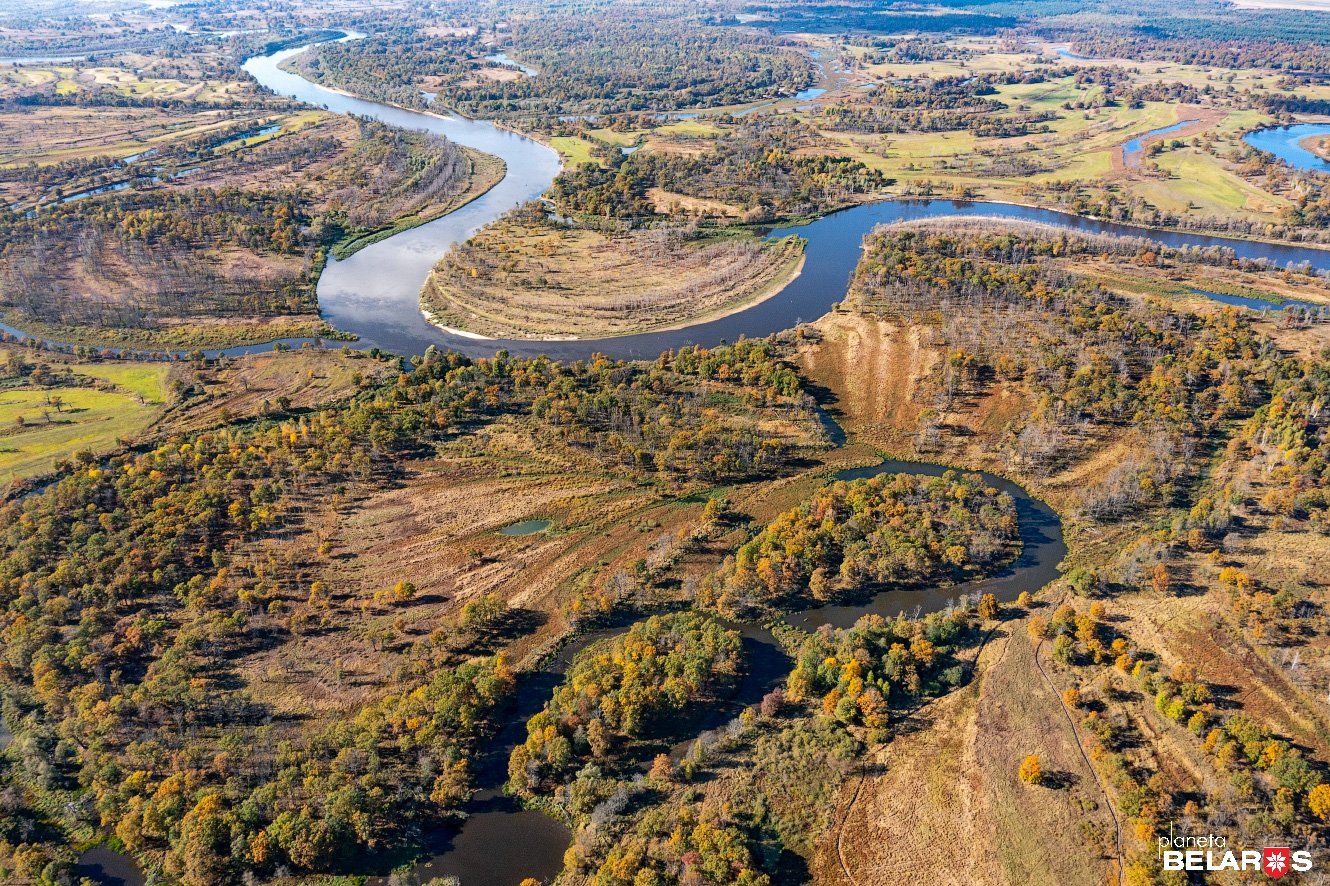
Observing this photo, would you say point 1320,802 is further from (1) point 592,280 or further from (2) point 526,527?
(1) point 592,280

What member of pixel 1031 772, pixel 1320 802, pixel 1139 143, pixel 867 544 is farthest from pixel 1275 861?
pixel 1139 143

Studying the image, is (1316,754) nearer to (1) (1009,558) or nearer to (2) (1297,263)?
(1) (1009,558)

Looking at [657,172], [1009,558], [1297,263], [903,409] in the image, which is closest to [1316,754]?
[1009,558]

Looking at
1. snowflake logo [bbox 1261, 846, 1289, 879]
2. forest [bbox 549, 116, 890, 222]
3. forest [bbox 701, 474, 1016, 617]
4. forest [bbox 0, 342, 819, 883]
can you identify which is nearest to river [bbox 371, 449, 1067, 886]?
forest [bbox 701, 474, 1016, 617]

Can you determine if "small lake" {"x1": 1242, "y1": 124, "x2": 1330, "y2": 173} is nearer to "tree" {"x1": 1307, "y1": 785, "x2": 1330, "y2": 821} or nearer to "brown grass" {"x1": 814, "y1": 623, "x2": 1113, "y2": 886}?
"tree" {"x1": 1307, "y1": 785, "x2": 1330, "y2": 821}

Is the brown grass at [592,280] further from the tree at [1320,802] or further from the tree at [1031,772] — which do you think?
the tree at [1320,802]

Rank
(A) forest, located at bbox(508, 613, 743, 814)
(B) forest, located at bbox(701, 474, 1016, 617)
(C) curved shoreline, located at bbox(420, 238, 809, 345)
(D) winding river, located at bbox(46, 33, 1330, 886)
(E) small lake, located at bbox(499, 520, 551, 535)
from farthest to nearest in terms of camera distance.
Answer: (C) curved shoreline, located at bbox(420, 238, 809, 345) → (E) small lake, located at bbox(499, 520, 551, 535) → (B) forest, located at bbox(701, 474, 1016, 617) → (A) forest, located at bbox(508, 613, 743, 814) → (D) winding river, located at bbox(46, 33, 1330, 886)

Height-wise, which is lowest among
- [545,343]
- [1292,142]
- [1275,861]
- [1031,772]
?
[1275,861]

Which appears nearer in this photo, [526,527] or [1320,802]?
[1320,802]
